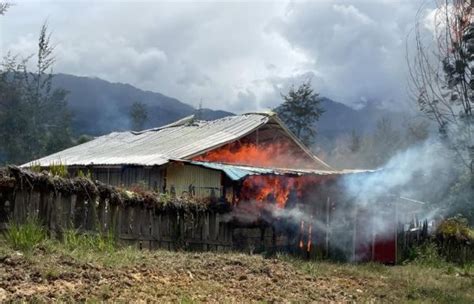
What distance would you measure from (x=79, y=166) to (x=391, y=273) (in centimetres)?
1475

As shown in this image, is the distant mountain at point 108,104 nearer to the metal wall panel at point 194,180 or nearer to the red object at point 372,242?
the metal wall panel at point 194,180

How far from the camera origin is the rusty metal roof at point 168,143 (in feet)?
60.2

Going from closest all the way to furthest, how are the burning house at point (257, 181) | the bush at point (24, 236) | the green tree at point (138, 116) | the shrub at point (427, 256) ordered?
the bush at point (24, 236)
the burning house at point (257, 181)
the shrub at point (427, 256)
the green tree at point (138, 116)

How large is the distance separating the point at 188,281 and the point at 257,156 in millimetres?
13531

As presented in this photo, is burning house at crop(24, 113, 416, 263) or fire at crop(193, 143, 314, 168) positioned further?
fire at crop(193, 143, 314, 168)

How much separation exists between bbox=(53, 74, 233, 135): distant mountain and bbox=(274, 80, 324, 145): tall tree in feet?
94.6

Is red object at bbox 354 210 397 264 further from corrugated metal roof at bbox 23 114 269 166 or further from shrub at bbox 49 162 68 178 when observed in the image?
shrub at bbox 49 162 68 178

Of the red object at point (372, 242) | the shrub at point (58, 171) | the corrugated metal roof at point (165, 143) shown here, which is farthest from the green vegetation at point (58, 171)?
the red object at point (372, 242)

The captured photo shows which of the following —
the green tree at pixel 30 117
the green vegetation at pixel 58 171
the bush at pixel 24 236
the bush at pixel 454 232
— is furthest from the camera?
the green tree at pixel 30 117

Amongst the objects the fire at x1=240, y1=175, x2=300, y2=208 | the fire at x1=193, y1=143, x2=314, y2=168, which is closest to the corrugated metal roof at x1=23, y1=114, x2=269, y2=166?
the fire at x1=193, y1=143, x2=314, y2=168

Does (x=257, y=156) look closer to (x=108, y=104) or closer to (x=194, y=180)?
(x=194, y=180)

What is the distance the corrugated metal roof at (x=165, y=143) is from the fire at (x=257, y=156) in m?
0.46

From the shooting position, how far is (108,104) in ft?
298

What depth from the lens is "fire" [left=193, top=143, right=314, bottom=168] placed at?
1888 cm
